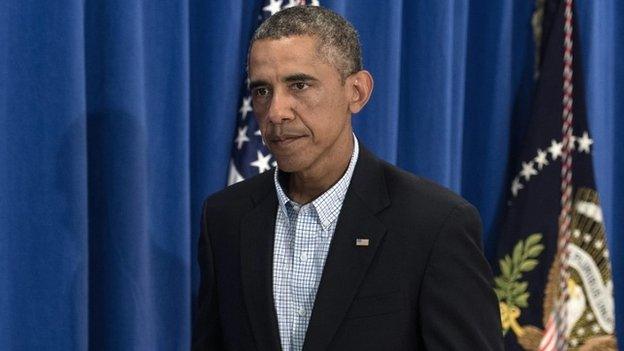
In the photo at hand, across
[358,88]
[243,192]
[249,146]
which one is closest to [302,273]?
[243,192]

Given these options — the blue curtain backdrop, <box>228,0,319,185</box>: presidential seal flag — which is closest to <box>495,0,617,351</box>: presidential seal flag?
the blue curtain backdrop

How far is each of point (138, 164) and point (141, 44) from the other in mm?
277

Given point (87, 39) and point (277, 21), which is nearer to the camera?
point (277, 21)

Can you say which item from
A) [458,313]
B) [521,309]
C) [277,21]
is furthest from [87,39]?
Answer: [521,309]

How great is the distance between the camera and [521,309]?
254 cm

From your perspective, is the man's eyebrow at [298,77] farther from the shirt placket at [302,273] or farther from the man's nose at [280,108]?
the shirt placket at [302,273]

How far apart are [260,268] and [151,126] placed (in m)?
0.69

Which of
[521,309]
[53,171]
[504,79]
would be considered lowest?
[521,309]

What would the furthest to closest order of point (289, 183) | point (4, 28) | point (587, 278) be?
point (587, 278) < point (4, 28) < point (289, 183)

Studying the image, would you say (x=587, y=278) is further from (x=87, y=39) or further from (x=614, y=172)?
(x=87, y=39)

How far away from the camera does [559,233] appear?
251cm

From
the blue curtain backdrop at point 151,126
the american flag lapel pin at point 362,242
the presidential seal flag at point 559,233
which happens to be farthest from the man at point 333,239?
the presidential seal flag at point 559,233

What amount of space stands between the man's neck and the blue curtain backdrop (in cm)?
59

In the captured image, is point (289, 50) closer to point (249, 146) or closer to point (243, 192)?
point (243, 192)
